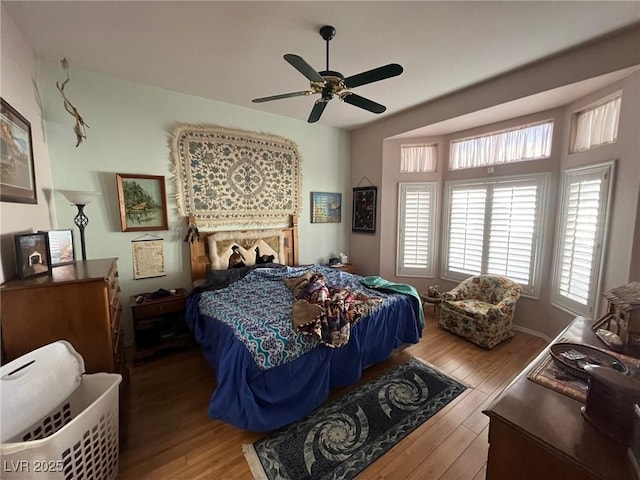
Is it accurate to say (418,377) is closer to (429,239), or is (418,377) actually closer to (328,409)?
(328,409)

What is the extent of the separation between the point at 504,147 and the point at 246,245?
3.74 meters

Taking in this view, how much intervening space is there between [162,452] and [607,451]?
2.28 meters

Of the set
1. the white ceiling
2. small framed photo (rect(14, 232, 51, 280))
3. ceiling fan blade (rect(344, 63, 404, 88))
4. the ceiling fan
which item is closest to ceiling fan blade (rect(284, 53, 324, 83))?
the ceiling fan

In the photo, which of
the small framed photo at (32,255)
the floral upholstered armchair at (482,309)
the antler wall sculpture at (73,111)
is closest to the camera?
the small framed photo at (32,255)

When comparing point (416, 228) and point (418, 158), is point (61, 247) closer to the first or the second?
point (416, 228)

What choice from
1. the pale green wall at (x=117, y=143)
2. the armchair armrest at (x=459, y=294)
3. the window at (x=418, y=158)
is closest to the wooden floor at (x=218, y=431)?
the armchair armrest at (x=459, y=294)

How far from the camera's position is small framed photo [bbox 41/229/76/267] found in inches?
76.2

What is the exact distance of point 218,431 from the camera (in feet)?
6.23

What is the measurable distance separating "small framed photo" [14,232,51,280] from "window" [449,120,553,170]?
4634mm

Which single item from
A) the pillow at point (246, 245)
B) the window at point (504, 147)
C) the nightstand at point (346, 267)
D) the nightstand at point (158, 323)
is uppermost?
the window at point (504, 147)

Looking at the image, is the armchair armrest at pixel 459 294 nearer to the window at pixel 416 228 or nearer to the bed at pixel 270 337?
the window at pixel 416 228

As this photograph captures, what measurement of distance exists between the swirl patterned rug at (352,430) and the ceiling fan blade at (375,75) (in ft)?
8.22

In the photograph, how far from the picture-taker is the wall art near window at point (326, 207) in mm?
4402

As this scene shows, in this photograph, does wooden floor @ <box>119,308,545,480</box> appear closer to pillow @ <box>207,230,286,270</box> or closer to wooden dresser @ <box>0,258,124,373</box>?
wooden dresser @ <box>0,258,124,373</box>
